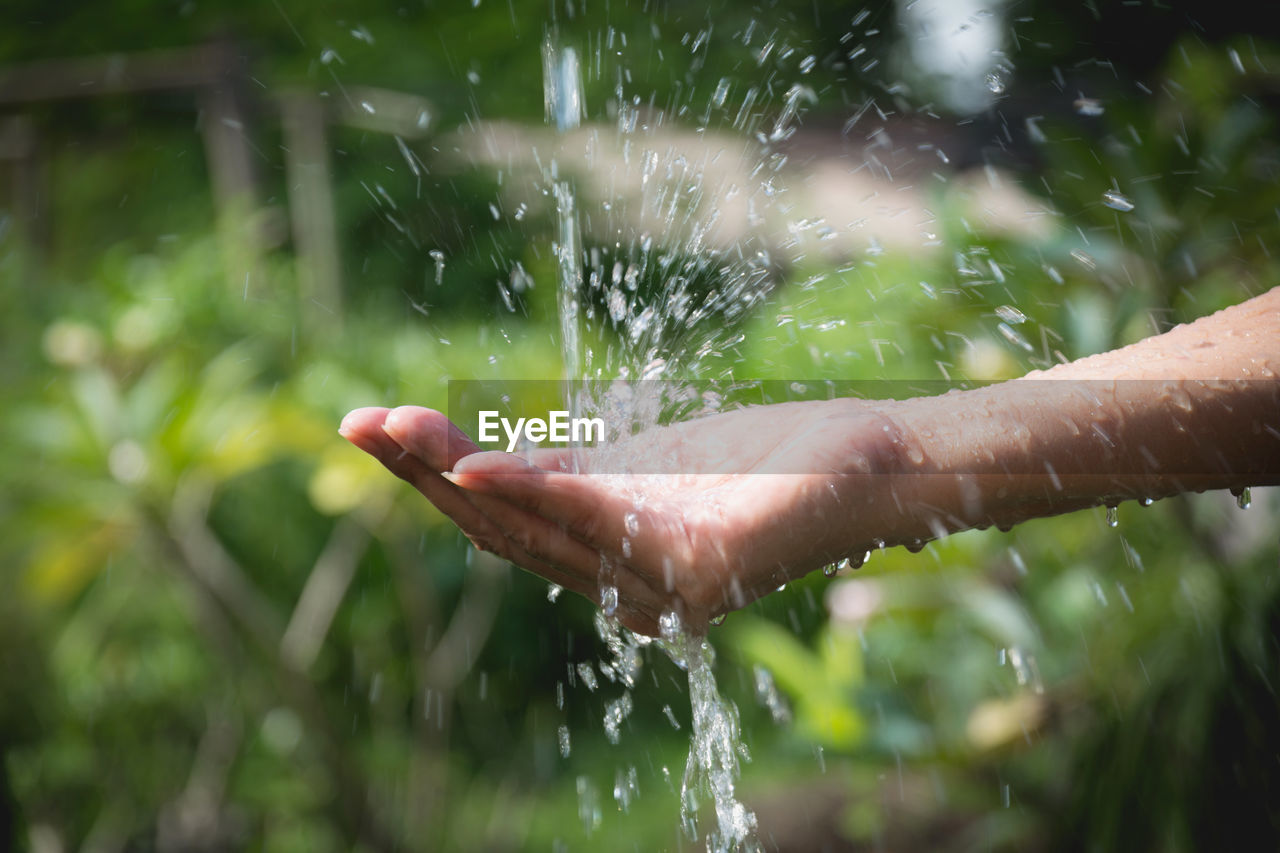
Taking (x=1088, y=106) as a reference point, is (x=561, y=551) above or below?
below

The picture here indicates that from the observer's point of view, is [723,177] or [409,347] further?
[723,177]

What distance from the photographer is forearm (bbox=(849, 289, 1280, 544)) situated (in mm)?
1293

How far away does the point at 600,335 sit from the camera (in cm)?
368

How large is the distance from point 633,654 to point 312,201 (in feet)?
8.53

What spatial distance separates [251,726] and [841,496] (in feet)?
10.4

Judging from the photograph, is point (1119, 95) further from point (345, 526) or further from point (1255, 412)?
point (345, 526)

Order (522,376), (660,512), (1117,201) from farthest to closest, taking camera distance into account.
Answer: (522,376)
(1117,201)
(660,512)

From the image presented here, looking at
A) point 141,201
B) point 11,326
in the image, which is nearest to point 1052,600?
point 11,326

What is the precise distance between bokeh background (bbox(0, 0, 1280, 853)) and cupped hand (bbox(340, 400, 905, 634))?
54.5 inches

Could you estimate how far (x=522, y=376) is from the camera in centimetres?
329

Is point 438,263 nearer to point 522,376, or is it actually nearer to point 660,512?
point 522,376

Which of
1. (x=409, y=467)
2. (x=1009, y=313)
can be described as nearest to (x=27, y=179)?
(x=1009, y=313)

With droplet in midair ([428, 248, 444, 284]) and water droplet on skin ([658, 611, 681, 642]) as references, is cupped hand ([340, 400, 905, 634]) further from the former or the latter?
droplet in midair ([428, 248, 444, 284])

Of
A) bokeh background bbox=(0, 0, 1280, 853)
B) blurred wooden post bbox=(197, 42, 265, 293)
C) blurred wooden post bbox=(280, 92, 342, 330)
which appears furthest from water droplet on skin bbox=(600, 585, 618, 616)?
blurred wooden post bbox=(280, 92, 342, 330)
